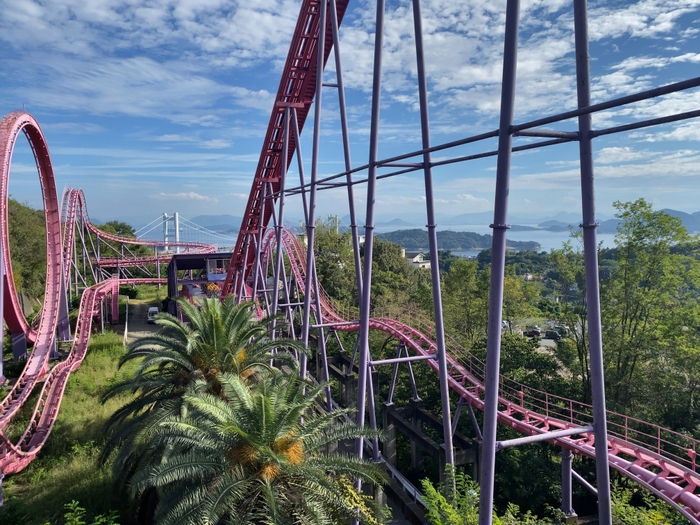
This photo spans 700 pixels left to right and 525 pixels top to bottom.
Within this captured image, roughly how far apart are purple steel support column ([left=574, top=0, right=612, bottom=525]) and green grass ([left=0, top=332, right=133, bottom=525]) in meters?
9.67

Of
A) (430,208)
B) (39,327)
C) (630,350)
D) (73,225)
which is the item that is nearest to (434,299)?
(430,208)

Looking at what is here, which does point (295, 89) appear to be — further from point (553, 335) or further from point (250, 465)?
point (553, 335)

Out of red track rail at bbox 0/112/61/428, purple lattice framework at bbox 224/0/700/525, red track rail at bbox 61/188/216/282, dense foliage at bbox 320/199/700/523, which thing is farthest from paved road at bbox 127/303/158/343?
dense foliage at bbox 320/199/700/523

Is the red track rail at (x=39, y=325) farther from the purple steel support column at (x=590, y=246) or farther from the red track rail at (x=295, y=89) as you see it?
the purple steel support column at (x=590, y=246)

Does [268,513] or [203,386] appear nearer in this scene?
[268,513]

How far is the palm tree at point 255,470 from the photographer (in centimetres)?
569

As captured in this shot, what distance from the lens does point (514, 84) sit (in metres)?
3.81

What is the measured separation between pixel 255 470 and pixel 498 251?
4402 millimetres

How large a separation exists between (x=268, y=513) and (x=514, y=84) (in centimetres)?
550

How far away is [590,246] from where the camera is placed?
13.4 feet

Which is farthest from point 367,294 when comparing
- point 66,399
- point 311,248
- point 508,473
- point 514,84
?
point 66,399

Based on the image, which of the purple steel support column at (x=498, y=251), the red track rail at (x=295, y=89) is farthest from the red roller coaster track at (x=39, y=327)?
the purple steel support column at (x=498, y=251)

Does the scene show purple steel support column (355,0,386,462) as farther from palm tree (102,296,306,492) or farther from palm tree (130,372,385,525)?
palm tree (102,296,306,492)

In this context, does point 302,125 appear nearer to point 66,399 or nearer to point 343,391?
point 343,391
